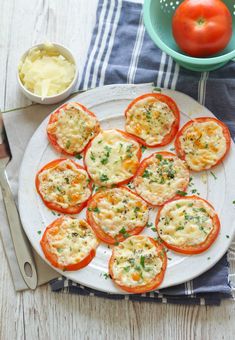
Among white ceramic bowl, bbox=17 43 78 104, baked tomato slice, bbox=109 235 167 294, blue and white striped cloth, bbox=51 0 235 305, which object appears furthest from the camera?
white ceramic bowl, bbox=17 43 78 104

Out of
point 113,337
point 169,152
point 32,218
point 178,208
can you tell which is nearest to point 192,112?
point 169,152

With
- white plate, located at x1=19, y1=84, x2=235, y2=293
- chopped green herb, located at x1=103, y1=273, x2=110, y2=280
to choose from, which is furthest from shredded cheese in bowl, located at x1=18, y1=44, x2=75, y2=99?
chopped green herb, located at x1=103, y1=273, x2=110, y2=280

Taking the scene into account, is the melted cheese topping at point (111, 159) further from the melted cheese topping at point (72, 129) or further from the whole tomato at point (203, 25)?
the whole tomato at point (203, 25)

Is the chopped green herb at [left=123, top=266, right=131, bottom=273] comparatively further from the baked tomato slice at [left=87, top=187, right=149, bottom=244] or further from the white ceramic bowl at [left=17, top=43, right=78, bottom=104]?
the white ceramic bowl at [left=17, top=43, right=78, bottom=104]

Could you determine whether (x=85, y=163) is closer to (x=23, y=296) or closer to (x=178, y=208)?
(x=178, y=208)

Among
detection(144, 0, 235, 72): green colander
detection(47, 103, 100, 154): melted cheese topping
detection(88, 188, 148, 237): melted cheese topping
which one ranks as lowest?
detection(88, 188, 148, 237): melted cheese topping

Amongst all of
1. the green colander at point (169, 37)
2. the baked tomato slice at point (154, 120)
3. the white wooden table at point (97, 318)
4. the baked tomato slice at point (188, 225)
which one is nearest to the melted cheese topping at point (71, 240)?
the white wooden table at point (97, 318)

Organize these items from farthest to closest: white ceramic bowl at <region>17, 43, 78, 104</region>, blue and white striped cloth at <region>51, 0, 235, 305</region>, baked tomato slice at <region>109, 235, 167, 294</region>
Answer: white ceramic bowl at <region>17, 43, 78, 104</region>, blue and white striped cloth at <region>51, 0, 235, 305</region>, baked tomato slice at <region>109, 235, 167, 294</region>
